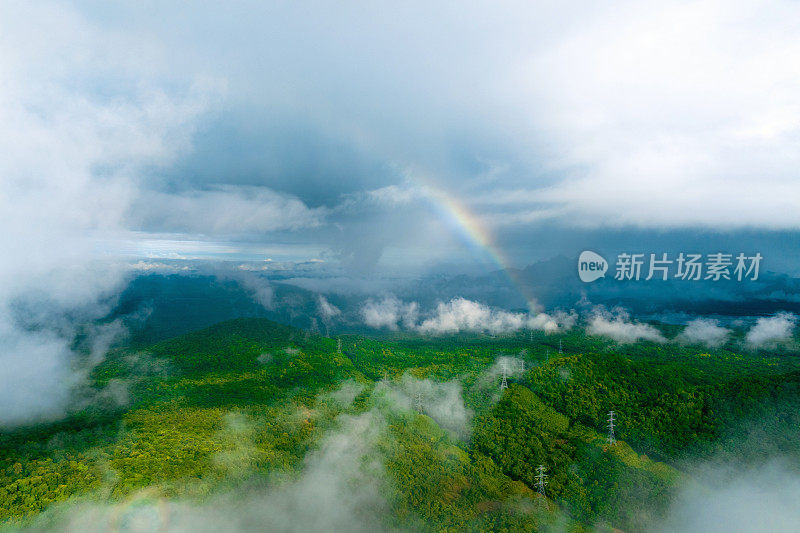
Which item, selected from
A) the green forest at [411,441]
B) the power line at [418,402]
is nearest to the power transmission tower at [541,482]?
the green forest at [411,441]

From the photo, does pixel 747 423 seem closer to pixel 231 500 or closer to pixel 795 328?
pixel 231 500

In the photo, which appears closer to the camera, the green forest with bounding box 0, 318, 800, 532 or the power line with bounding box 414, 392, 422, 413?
the green forest with bounding box 0, 318, 800, 532

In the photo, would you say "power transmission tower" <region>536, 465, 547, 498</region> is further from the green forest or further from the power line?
the power line

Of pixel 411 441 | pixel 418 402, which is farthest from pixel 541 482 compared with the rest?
pixel 418 402

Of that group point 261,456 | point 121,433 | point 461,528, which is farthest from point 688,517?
point 121,433

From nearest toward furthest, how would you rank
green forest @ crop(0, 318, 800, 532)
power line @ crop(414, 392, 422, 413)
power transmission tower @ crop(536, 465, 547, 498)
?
green forest @ crop(0, 318, 800, 532) < power transmission tower @ crop(536, 465, 547, 498) < power line @ crop(414, 392, 422, 413)

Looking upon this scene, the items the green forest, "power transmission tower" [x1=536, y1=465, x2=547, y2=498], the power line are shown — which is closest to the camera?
the green forest

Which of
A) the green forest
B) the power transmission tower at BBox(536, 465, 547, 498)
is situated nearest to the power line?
the green forest

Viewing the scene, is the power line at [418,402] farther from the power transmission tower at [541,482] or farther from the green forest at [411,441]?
the power transmission tower at [541,482]

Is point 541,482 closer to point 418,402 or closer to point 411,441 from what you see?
point 411,441
